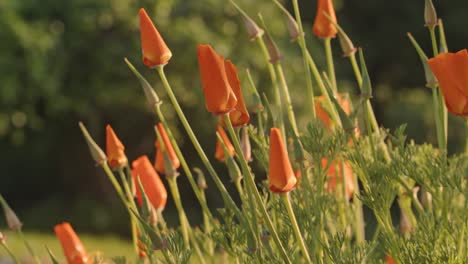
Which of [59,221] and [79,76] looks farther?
[59,221]

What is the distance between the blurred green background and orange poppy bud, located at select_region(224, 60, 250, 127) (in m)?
10.7

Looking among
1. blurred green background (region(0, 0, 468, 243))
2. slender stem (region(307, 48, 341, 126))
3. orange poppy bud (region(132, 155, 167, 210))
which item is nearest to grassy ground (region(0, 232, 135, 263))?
blurred green background (region(0, 0, 468, 243))

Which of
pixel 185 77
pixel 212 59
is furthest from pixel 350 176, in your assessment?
pixel 185 77

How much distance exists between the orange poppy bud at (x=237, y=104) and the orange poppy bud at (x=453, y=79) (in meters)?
0.30

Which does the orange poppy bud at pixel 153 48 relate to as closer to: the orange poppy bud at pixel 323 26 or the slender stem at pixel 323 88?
the slender stem at pixel 323 88

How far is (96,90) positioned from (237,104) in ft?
38.1

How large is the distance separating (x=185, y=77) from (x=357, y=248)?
11748 mm

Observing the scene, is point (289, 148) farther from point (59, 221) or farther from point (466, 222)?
point (59, 221)

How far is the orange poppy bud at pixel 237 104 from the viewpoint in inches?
64.6

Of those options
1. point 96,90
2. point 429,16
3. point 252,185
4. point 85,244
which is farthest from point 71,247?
point 96,90

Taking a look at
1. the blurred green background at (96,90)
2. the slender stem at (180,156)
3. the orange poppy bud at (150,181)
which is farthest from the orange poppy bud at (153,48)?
the blurred green background at (96,90)

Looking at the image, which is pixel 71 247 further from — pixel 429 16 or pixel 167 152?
pixel 429 16

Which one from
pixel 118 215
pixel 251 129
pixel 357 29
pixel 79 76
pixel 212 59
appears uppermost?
pixel 212 59

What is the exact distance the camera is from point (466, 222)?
5.59ft
